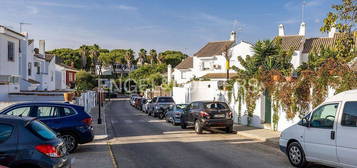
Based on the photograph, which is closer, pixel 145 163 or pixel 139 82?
pixel 145 163

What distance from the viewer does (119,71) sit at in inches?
4186

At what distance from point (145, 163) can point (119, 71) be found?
97.5 meters

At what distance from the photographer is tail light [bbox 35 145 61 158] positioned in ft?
21.8

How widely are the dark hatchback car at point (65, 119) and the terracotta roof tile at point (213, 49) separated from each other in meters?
41.1

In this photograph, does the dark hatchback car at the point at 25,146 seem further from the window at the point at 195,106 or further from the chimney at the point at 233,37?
the chimney at the point at 233,37

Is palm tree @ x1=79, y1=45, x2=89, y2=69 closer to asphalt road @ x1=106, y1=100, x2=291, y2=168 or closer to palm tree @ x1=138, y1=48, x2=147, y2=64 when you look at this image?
palm tree @ x1=138, y1=48, x2=147, y2=64

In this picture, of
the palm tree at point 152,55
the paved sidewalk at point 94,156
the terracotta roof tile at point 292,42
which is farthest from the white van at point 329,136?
the palm tree at point 152,55

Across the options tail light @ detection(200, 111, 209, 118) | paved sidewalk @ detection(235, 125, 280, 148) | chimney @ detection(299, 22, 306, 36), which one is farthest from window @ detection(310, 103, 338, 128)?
chimney @ detection(299, 22, 306, 36)

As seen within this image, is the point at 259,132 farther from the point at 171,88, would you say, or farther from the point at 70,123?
the point at 171,88

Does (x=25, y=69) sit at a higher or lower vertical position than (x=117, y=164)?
higher

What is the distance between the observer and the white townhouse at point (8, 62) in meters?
22.9

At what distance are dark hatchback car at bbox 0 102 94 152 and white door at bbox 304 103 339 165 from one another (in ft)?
23.3

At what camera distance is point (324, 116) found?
9.12m

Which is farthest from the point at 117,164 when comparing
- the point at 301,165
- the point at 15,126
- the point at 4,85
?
the point at 4,85
